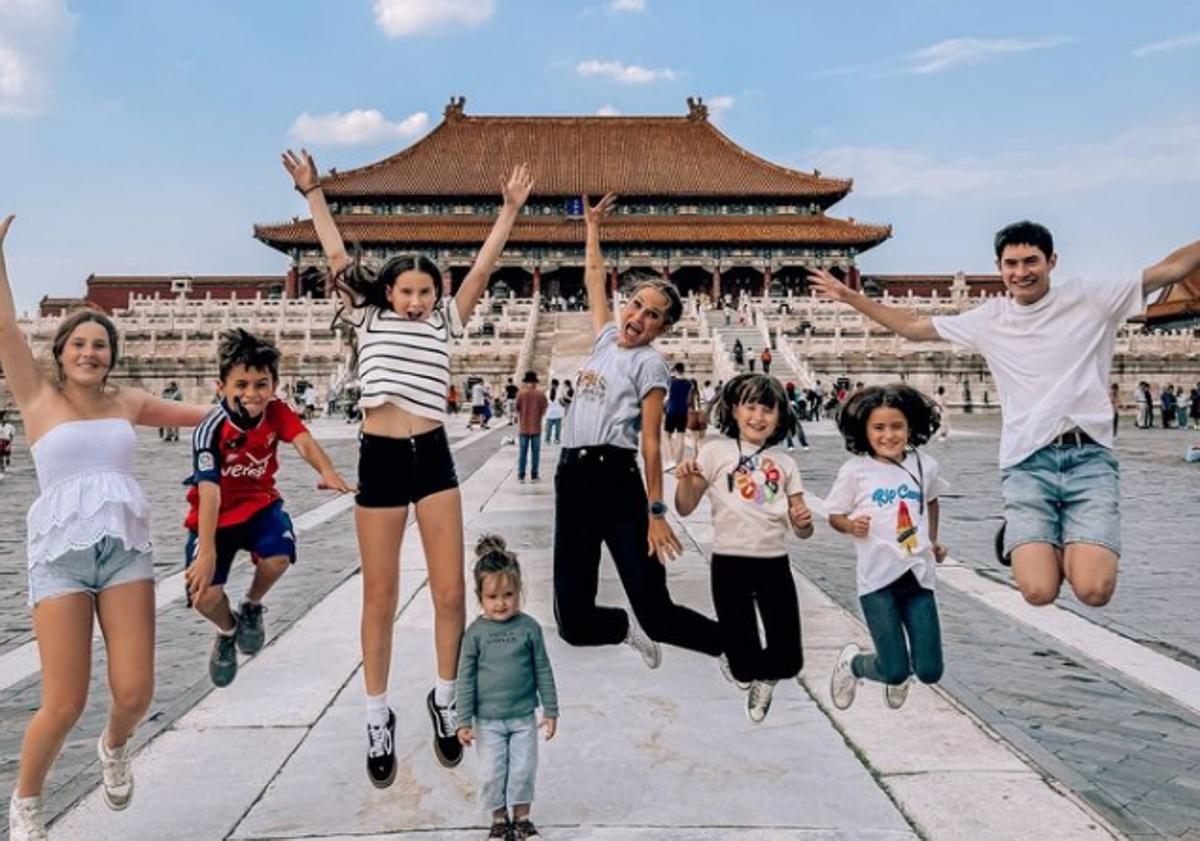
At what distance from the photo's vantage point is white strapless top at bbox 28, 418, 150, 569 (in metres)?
2.78

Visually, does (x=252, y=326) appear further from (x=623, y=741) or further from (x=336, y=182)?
(x=623, y=741)

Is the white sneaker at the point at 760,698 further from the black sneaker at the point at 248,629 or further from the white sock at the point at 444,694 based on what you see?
the black sneaker at the point at 248,629

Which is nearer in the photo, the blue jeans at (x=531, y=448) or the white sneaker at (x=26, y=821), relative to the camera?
the white sneaker at (x=26, y=821)

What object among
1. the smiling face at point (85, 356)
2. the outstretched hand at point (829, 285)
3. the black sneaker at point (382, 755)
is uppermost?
the outstretched hand at point (829, 285)

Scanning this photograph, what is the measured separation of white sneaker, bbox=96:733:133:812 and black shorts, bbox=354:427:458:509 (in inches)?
38.7

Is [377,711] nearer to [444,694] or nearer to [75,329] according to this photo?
[444,694]

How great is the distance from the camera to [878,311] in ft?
12.2

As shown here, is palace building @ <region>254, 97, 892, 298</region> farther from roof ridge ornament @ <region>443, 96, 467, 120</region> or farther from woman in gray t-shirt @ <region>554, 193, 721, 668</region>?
woman in gray t-shirt @ <region>554, 193, 721, 668</region>

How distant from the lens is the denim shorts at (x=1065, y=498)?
3367 mm

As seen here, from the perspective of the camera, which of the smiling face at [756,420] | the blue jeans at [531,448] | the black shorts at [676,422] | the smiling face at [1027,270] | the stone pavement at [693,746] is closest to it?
the stone pavement at [693,746]

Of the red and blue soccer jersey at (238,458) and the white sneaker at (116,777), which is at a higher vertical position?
the red and blue soccer jersey at (238,458)

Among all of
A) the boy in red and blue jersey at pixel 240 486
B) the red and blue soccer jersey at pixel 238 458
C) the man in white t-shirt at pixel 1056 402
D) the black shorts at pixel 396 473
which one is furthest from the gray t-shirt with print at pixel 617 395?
the man in white t-shirt at pixel 1056 402

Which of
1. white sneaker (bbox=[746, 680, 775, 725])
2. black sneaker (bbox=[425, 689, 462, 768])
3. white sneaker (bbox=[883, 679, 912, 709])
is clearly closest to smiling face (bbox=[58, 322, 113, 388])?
black sneaker (bbox=[425, 689, 462, 768])

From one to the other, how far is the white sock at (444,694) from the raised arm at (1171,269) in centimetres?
264
